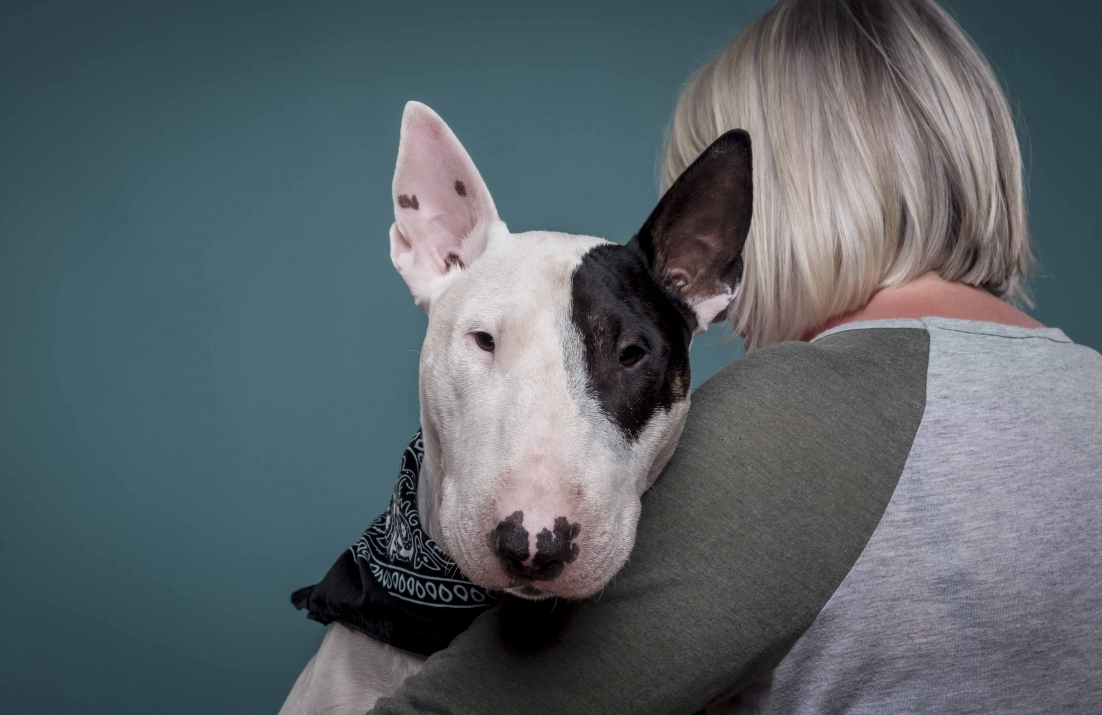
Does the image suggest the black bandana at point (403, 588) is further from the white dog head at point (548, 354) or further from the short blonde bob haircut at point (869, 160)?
the short blonde bob haircut at point (869, 160)

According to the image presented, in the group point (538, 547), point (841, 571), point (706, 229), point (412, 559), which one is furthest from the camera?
point (412, 559)

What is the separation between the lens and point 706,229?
1.45 meters

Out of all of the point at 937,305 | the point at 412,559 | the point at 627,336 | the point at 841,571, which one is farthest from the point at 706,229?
the point at 412,559

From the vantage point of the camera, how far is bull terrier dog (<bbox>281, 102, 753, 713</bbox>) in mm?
1047

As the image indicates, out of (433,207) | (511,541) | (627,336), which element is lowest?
(511,541)

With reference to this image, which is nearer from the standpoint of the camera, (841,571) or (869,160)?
(841,571)

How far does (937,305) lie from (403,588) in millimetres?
1063

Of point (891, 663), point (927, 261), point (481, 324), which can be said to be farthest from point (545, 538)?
point (927, 261)

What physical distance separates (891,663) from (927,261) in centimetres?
76

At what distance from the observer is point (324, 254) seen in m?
3.24

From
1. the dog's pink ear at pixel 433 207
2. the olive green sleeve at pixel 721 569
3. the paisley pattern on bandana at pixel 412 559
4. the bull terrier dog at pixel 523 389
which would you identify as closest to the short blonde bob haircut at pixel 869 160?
the bull terrier dog at pixel 523 389

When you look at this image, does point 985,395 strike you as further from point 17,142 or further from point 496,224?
point 17,142

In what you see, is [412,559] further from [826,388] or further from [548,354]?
[826,388]

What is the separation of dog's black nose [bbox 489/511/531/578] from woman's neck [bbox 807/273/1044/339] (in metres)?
0.79
